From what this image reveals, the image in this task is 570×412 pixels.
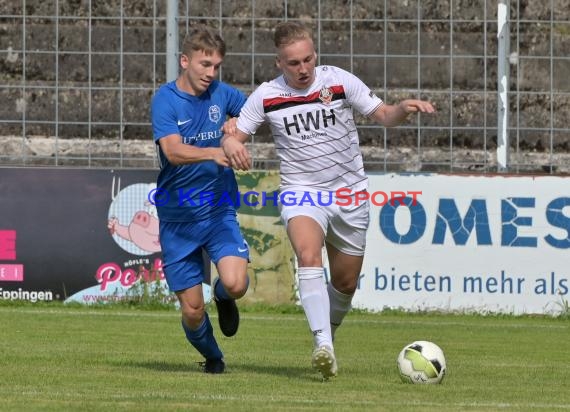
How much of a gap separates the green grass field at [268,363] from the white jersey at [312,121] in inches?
50.7

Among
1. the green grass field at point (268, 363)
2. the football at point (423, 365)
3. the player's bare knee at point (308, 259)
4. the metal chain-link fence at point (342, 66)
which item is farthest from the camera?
the metal chain-link fence at point (342, 66)

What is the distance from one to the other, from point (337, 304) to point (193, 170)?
4.57 ft

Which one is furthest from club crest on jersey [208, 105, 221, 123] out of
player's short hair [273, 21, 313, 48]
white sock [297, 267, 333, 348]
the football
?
the football

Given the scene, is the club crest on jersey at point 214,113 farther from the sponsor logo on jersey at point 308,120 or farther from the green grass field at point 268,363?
the green grass field at point 268,363

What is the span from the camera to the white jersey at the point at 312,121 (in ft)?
27.3

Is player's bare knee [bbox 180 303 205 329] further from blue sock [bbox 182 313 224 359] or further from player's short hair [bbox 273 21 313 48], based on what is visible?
player's short hair [bbox 273 21 313 48]

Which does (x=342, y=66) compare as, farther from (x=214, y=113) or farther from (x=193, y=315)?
(x=193, y=315)

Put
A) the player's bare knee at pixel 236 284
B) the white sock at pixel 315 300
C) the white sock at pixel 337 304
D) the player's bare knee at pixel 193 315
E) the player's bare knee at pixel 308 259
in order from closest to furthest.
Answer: the white sock at pixel 315 300 < the player's bare knee at pixel 308 259 < the player's bare knee at pixel 236 284 < the player's bare knee at pixel 193 315 < the white sock at pixel 337 304

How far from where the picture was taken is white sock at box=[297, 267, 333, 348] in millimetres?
7910

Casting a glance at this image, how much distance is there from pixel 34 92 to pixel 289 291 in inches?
176

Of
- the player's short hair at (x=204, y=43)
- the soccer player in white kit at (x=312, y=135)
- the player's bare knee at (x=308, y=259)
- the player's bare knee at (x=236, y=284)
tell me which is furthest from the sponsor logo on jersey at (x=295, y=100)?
the player's bare knee at (x=236, y=284)

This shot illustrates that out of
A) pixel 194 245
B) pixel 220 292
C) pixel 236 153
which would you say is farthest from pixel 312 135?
pixel 220 292

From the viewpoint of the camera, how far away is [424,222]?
47.5 ft

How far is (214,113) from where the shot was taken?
333 inches
